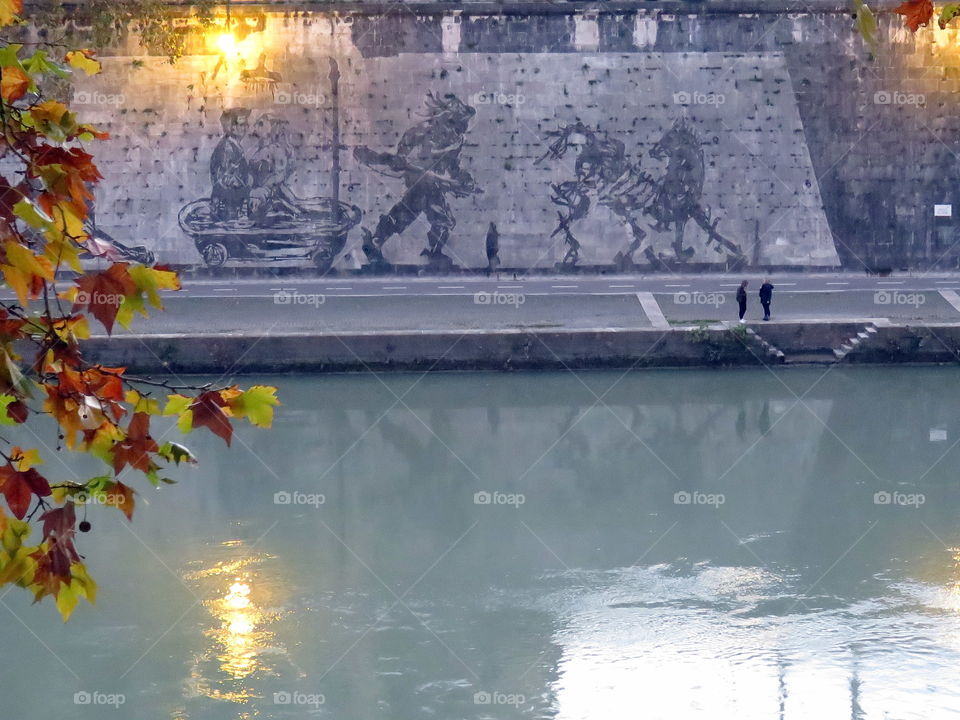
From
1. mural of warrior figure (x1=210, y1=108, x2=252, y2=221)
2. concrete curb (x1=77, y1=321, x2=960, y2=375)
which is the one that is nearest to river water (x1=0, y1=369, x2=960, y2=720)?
concrete curb (x1=77, y1=321, x2=960, y2=375)

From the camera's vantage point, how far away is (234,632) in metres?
8.33

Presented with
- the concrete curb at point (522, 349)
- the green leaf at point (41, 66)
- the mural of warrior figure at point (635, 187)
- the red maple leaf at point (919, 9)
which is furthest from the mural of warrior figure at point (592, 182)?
the green leaf at point (41, 66)

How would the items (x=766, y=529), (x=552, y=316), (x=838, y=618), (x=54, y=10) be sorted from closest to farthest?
1. (x=838, y=618)
2. (x=766, y=529)
3. (x=552, y=316)
4. (x=54, y=10)

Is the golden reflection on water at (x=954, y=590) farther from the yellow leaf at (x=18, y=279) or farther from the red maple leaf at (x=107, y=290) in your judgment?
the yellow leaf at (x=18, y=279)

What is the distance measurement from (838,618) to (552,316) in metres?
8.95

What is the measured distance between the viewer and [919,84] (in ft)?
68.6

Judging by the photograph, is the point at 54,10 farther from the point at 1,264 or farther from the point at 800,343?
the point at 1,264

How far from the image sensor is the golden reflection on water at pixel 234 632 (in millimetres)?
7598

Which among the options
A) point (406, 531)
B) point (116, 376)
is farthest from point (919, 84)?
point (116, 376)

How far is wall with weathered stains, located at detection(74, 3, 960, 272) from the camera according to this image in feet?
67.3

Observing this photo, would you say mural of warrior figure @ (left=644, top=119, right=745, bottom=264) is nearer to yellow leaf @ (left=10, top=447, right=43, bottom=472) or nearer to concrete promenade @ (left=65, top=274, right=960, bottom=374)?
concrete promenade @ (left=65, top=274, right=960, bottom=374)

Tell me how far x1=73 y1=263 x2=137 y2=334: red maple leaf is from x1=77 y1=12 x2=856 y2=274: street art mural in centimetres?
1751

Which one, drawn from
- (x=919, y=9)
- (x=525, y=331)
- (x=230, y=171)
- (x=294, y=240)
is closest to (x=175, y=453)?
(x=919, y=9)

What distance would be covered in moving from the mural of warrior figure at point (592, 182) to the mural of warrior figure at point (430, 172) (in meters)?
1.45
